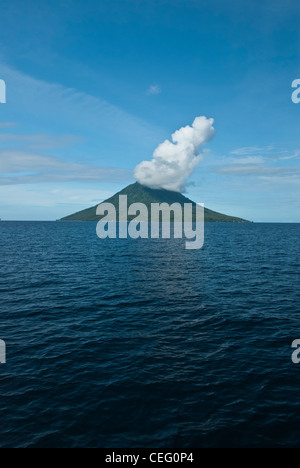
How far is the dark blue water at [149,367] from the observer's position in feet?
50.1

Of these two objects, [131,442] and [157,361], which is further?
[157,361]

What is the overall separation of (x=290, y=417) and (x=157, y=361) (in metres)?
10.1

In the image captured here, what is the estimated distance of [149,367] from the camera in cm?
2162

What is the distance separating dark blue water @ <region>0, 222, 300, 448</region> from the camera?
1527cm

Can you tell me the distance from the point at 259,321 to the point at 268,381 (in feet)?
38.8

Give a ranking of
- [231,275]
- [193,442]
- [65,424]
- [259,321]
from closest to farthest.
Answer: [193,442], [65,424], [259,321], [231,275]

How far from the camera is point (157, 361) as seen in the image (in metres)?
22.6

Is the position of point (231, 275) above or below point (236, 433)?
above

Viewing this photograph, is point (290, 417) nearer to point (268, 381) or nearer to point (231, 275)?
point (268, 381)

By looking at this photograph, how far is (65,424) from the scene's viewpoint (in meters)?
15.6

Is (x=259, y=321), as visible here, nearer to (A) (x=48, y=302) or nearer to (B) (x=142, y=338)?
(B) (x=142, y=338)
